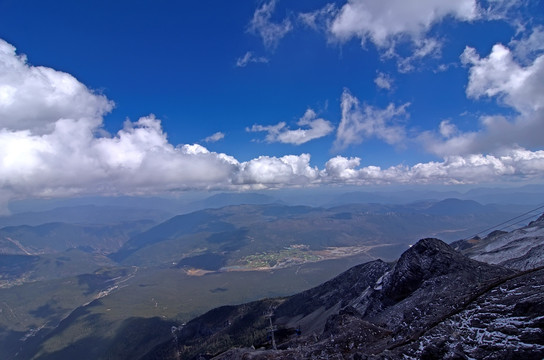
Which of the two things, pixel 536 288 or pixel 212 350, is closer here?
pixel 536 288

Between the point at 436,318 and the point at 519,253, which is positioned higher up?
the point at 436,318

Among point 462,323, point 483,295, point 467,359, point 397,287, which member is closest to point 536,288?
point 483,295

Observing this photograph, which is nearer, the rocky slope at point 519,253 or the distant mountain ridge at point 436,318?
the distant mountain ridge at point 436,318

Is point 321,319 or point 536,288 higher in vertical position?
point 536,288

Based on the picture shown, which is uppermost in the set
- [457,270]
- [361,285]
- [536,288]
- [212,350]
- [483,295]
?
[536,288]

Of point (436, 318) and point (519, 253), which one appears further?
point (519, 253)

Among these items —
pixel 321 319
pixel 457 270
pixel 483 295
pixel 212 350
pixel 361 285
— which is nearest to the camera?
pixel 483 295

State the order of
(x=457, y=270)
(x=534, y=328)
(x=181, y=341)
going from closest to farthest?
(x=534, y=328) → (x=457, y=270) → (x=181, y=341)

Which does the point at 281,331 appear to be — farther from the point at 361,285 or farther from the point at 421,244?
the point at 421,244

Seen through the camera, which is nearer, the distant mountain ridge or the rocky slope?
the distant mountain ridge

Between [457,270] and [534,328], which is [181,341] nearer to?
[457,270]
